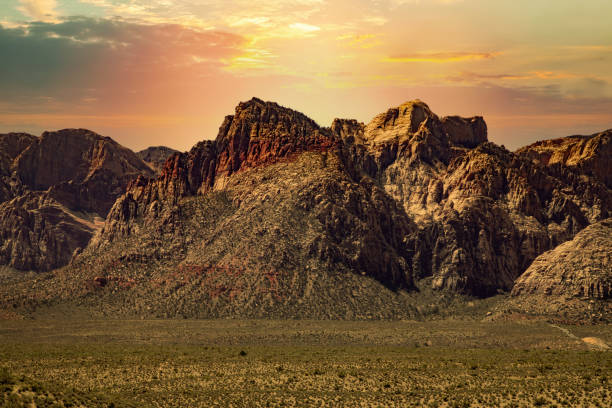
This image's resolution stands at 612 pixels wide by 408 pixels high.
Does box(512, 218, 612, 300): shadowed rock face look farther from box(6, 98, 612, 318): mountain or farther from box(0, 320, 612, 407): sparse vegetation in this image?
box(0, 320, 612, 407): sparse vegetation

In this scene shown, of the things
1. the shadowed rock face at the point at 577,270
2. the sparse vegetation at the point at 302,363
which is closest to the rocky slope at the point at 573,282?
the shadowed rock face at the point at 577,270

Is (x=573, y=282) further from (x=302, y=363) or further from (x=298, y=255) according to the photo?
(x=302, y=363)

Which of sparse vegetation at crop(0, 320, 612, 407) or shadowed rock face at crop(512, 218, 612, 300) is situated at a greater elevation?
shadowed rock face at crop(512, 218, 612, 300)

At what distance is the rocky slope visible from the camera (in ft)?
518

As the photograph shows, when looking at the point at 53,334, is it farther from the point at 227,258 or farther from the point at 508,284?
the point at 508,284

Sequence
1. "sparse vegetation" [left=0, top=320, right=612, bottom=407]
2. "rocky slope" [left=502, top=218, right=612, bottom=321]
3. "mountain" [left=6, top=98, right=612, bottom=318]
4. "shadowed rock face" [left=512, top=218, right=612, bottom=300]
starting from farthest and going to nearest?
1. "mountain" [left=6, top=98, right=612, bottom=318]
2. "shadowed rock face" [left=512, top=218, right=612, bottom=300]
3. "rocky slope" [left=502, top=218, right=612, bottom=321]
4. "sparse vegetation" [left=0, top=320, right=612, bottom=407]

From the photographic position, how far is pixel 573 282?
164125 mm

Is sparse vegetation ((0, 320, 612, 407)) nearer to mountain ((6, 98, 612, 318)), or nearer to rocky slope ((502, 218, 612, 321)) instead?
rocky slope ((502, 218, 612, 321))

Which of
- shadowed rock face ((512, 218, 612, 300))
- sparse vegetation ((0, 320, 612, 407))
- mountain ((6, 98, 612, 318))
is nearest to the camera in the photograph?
sparse vegetation ((0, 320, 612, 407))

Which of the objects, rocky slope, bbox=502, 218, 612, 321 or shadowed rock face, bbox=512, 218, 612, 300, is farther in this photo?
shadowed rock face, bbox=512, 218, 612, 300

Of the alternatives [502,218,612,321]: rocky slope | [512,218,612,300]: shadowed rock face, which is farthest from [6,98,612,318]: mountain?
[502,218,612,321]: rocky slope

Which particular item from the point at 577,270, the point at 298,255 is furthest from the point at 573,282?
the point at 298,255

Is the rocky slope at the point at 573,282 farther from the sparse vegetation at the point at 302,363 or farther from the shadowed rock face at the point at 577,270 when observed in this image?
the sparse vegetation at the point at 302,363

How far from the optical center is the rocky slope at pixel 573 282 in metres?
158
